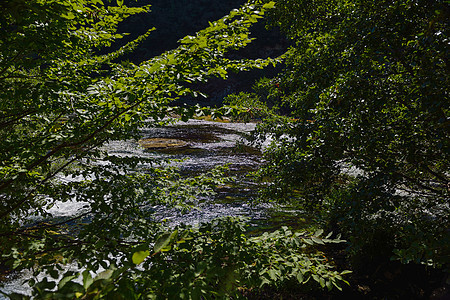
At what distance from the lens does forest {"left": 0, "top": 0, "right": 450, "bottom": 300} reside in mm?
1988

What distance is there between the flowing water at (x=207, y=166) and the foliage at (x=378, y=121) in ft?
4.38

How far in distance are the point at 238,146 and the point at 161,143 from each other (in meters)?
13.6

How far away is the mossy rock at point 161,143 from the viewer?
1695 cm

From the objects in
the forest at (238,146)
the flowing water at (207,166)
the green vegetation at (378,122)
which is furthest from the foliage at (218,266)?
the green vegetation at (378,122)

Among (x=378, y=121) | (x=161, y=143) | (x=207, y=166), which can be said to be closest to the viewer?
(x=378, y=121)

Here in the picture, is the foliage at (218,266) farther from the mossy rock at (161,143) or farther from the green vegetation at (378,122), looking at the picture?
the mossy rock at (161,143)

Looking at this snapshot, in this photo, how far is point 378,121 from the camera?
3643 mm

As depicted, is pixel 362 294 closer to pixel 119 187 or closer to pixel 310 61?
pixel 310 61

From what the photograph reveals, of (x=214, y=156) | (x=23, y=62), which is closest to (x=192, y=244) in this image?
(x=23, y=62)

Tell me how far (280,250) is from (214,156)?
42.0 ft

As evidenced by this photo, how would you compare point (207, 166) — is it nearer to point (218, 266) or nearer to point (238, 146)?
point (238, 146)

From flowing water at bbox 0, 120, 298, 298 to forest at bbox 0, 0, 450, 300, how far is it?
63cm

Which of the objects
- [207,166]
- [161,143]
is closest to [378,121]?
[207,166]

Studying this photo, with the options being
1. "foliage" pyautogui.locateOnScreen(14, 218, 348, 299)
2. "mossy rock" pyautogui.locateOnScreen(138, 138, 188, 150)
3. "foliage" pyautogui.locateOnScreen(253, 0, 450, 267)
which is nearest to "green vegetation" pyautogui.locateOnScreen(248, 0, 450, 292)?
"foliage" pyautogui.locateOnScreen(253, 0, 450, 267)
